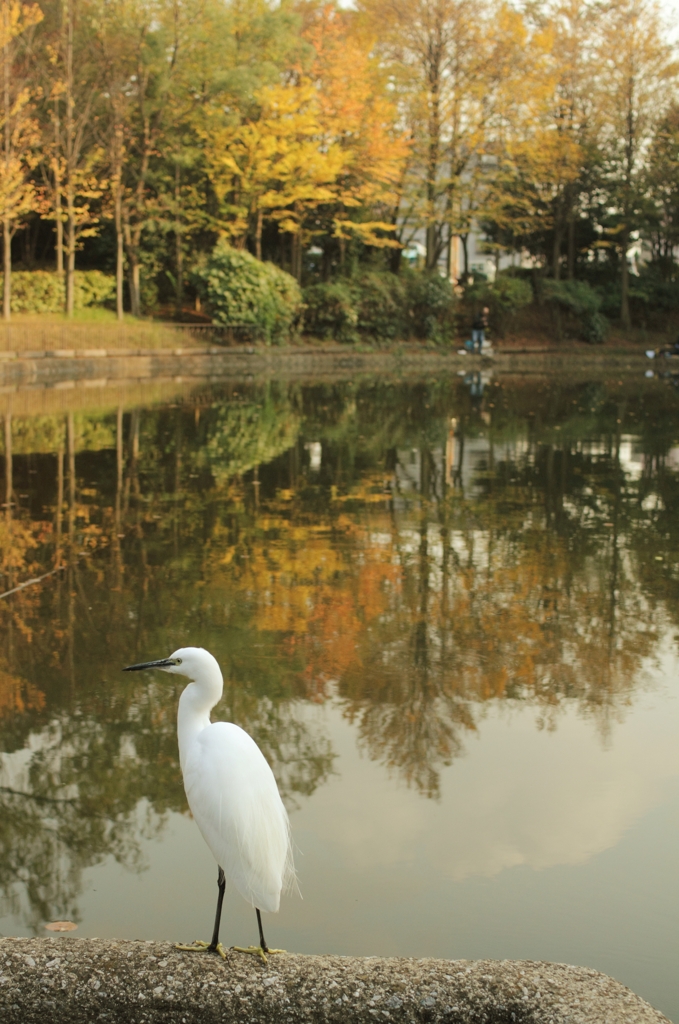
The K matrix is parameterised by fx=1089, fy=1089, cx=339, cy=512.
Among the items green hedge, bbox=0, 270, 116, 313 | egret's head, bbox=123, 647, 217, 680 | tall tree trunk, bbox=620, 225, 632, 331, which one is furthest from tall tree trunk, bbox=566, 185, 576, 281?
egret's head, bbox=123, 647, 217, 680

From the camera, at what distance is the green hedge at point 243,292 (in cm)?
3466

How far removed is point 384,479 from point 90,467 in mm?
3658

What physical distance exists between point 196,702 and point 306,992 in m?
0.88

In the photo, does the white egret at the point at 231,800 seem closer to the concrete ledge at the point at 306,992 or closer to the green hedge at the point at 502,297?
the concrete ledge at the point at 306,992

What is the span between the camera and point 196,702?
10.9 ft

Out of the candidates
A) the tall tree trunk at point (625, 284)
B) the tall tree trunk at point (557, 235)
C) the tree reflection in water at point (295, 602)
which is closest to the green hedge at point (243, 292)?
the tall tree trunk at point (557, 235)

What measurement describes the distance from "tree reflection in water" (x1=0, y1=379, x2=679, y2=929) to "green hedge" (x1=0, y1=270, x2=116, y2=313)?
1804 centimetres

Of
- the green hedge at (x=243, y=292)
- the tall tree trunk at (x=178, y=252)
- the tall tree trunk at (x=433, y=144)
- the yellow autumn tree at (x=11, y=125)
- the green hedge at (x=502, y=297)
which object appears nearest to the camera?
the yellow autumn tree at (x=11, y=125)

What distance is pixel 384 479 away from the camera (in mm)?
13055

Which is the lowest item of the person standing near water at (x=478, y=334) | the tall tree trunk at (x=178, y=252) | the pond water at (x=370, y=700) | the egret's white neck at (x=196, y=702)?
the pond water at (x=370, y=700)

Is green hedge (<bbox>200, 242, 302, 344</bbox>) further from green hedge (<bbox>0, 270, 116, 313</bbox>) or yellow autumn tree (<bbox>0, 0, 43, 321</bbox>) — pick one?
yellow autumn tree (<bbox>0, 0, 43, 321</bbox>)

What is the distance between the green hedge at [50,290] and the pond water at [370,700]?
21011 mm

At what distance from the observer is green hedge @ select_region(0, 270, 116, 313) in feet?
107

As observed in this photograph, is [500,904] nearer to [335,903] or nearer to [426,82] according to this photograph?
[335,903]
